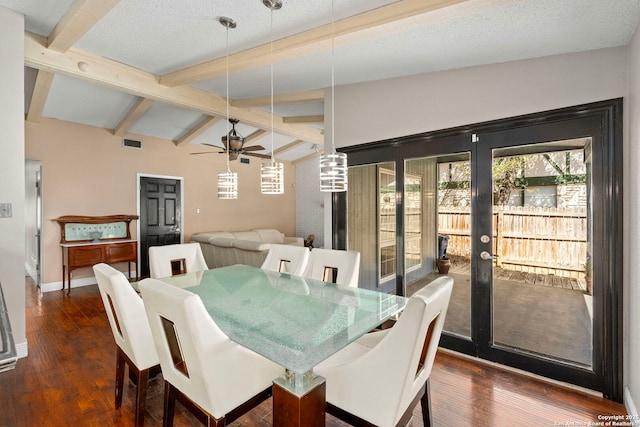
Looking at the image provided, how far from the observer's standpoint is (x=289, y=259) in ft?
9.87

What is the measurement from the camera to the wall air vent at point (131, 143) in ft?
18.4

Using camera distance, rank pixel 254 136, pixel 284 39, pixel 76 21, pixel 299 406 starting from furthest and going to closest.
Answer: pixel 254 136 → pixel 284 39 → pixel 76 21 → pixel 299 406

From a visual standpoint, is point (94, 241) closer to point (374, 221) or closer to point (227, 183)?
point (227, 183)

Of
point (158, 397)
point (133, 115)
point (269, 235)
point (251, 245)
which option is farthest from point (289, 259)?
point (269, 235)

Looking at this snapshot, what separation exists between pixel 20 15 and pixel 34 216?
3.98m

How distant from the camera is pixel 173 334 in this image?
1.53 metres

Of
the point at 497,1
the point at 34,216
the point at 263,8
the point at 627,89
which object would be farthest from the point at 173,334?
the point at 34,216

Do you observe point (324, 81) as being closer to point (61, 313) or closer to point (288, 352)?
point (288, 352)

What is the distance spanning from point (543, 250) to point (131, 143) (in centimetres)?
636

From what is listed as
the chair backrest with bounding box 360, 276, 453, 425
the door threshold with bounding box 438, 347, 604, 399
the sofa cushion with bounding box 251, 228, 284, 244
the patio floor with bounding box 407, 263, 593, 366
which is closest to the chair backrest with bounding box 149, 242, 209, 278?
the chair backrest with bounding box 360, 276, 453, 425

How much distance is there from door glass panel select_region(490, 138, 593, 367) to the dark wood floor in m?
0.33

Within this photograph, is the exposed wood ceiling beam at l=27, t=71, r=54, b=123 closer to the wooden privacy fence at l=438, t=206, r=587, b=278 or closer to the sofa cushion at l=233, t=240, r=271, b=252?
the sofa cushion at l=233, t=240, r=271, b=252

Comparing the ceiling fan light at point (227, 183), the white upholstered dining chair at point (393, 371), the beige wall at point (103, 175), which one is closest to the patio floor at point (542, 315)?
the white upholstered dining chair at point (393, 371)

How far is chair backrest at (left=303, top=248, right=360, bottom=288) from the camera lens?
262cm
